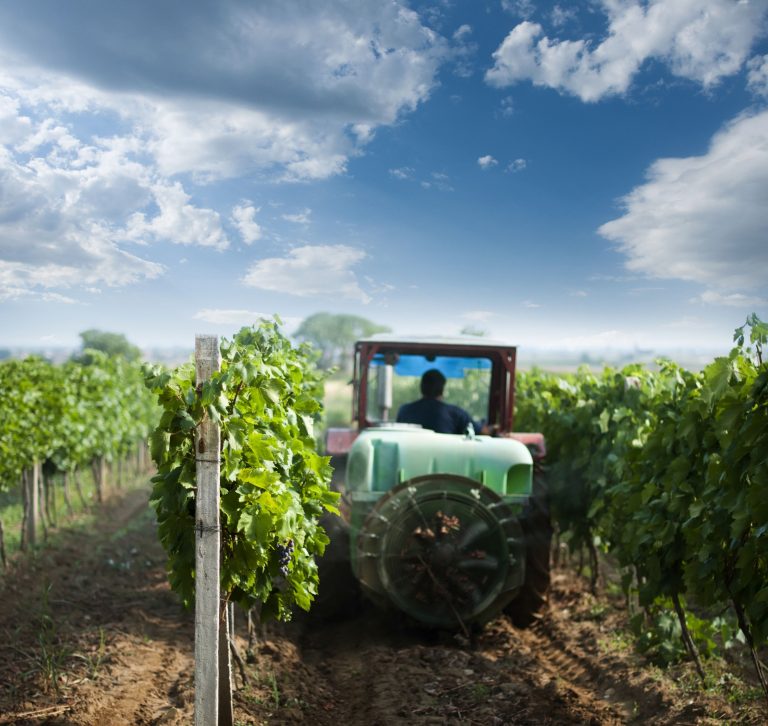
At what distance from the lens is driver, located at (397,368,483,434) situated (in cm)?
683

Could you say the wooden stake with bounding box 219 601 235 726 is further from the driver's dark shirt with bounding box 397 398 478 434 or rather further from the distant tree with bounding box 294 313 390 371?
the distant tree with bounding box 294 313 390 371

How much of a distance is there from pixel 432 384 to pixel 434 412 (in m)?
0.25

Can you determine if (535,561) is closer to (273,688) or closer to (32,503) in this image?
(273,688)

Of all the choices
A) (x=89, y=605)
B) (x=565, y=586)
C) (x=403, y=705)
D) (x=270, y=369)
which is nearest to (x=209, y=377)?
(x=270, y=369)

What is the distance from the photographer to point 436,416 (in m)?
6.84

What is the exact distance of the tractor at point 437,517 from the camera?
5.29 m

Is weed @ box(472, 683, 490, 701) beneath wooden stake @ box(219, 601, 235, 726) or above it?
beneath

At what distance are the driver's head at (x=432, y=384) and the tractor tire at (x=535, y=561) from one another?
4.24 feet

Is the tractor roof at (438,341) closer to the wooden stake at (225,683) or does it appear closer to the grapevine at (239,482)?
the grapevine at (239,482)

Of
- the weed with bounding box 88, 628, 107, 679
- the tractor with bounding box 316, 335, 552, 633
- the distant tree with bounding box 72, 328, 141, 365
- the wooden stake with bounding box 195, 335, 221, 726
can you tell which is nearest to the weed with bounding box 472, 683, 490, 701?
the tractor with bounding box 316, 335, 552, 633

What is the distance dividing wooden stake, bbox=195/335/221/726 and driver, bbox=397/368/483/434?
3.68 metres

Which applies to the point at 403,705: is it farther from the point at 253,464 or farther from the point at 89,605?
the point at 89,605

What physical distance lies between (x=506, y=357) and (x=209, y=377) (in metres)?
3.91

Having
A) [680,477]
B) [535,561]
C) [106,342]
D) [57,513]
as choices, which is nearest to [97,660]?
[535,561]
